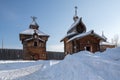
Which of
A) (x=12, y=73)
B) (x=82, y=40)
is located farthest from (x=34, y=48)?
(x=12, y=73)

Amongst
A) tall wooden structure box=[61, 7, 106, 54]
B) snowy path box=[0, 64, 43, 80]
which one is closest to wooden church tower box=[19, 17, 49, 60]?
tall wooden structure box=[61, 7, 106, 54]

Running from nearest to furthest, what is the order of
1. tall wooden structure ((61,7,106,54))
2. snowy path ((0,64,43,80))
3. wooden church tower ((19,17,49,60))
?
snowy path ((0,64,43,80))
tall wooden structure ((61,7,106,54))
wooden church tower ((19,17,49,60))

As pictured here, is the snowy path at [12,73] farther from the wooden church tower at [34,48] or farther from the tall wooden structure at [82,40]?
the wooden church tower at [34,48]

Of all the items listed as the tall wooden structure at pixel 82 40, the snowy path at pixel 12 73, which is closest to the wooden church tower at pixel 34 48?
the tall wooden structure at pixel 82 40

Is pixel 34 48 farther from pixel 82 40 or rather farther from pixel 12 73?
pixel 12 73

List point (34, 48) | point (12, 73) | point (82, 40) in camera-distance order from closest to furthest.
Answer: point (12, 73), point (82, 40), point (34, 48)

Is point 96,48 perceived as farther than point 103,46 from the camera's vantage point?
No

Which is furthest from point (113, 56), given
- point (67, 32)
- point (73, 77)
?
point (67, 32)

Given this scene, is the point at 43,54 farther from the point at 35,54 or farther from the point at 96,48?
the point at 96,48

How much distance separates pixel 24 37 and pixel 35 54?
15.5 feet

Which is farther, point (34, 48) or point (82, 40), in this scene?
point (34, 48)

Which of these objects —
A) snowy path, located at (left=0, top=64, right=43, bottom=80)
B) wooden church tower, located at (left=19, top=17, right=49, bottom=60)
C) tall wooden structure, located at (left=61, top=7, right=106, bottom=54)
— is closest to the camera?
snowy path, located at (left=0, top=64, right=43, bottom=80)

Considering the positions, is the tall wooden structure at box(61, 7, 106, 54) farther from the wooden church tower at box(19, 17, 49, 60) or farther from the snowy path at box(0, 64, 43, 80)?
the snowy path at box(0, 64, 43, 80)

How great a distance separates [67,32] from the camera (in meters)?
33.9
